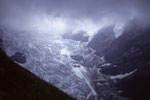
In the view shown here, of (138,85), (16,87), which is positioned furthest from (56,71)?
(16,87)

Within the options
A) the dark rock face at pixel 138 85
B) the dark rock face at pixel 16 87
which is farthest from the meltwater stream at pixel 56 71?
the dark rock face at pixel 16 87

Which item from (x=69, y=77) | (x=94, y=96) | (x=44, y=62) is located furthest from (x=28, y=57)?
(x=94, y=96)

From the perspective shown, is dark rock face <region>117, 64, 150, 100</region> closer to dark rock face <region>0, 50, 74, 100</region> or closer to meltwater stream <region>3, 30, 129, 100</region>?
meltwater stream <region>3, 30, 129, 100</region>

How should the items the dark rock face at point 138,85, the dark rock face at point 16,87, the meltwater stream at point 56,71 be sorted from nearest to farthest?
the dark rock face at point 16,87 → the dark rock face at point 138,85 → the meltwater stream at point 56,71

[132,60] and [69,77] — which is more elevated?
[132,60]

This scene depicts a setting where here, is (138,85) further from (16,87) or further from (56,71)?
(16,87)

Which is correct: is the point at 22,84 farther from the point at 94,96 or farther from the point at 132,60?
the point at 132,60

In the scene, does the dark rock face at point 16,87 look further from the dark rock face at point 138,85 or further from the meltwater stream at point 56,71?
the dark rock face at point 138,85

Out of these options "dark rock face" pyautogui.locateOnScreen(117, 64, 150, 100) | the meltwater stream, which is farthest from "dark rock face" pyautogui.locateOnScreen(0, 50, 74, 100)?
"dark rock face" pyautogui.locateOnScreen(117, 64, 150, 100)
